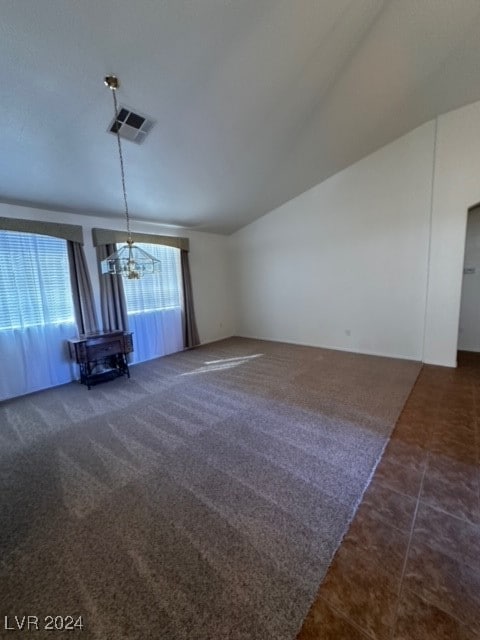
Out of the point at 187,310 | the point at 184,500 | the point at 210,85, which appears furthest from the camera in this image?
the point at 187,310

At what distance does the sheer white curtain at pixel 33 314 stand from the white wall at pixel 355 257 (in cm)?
376

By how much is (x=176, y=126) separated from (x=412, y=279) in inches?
150

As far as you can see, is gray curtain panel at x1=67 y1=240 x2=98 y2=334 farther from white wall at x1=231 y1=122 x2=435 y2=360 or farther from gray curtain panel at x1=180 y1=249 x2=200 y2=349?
white wall at x1=231 y1=122 x2=435 y2=360

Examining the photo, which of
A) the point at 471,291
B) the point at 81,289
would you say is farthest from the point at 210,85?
the point at 471,291

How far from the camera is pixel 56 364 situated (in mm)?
3922

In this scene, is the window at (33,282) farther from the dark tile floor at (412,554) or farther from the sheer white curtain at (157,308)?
the dark tile floor at (412,554)

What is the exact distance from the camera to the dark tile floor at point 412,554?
3.60ft

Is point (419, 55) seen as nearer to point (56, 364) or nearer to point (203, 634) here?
point (203, 634)

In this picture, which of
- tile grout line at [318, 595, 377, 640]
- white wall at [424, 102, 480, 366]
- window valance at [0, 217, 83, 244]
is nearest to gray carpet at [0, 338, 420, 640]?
tile grout line at [318, 595, 377, 640]

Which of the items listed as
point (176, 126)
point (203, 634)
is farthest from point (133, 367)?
point (203, 634)

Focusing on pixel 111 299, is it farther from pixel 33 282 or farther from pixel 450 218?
pixel 450 218

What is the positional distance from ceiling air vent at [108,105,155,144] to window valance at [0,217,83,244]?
5.76 ft

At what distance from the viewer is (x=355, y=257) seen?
4668mm

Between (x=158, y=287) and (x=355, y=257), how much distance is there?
3.62 metres
